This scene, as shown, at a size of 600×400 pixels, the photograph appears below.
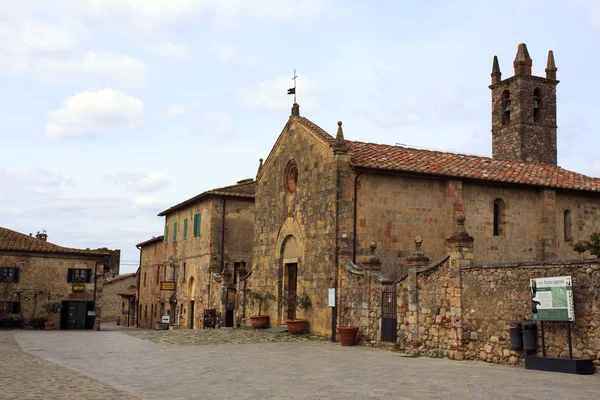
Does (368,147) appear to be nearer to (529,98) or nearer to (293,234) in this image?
(293,234)

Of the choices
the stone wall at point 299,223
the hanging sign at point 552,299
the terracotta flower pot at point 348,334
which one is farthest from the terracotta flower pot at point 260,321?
the hanging sign at point 552,299

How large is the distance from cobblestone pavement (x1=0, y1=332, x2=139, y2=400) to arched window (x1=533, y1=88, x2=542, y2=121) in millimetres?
29144

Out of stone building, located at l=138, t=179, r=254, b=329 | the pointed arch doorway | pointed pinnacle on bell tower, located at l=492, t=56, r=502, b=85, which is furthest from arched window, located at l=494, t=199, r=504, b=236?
pointed pinnacle on bell tower, located at l=492, t=56, r=502, b=85

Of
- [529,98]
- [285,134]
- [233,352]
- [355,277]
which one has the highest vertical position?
[529,98]

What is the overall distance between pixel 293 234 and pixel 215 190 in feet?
31.2

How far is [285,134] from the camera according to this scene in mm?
27109

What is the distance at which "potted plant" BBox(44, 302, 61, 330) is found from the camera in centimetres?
3662

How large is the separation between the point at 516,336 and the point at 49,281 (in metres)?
30.3

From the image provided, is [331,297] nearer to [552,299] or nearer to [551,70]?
[552,299]

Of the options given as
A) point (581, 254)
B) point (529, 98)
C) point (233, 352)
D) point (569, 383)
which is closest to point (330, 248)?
point (233, 352)

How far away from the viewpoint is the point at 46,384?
11328 mm

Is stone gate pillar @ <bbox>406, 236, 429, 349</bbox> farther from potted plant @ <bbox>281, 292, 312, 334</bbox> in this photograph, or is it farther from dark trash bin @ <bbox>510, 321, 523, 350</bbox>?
potted plant @ <bbox>281, 292, 312, 334</bbox>

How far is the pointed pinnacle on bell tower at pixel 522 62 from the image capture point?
35.3m

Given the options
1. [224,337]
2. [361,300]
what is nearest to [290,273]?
[224,337]
